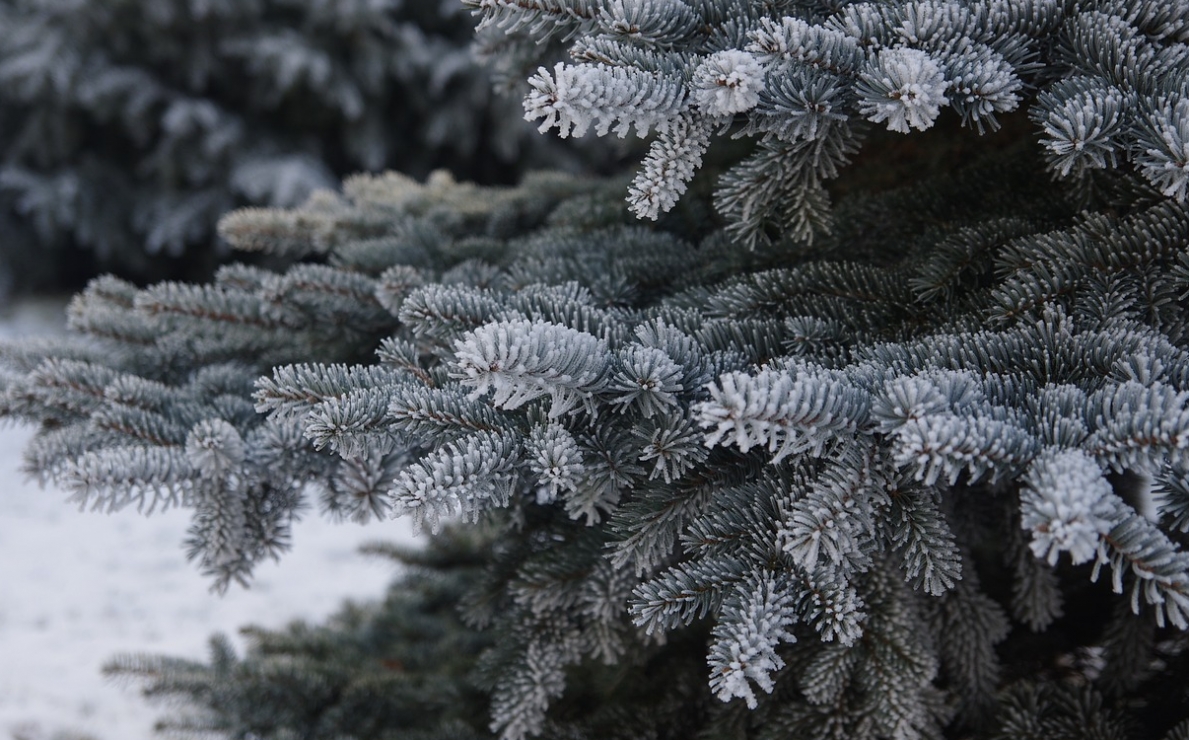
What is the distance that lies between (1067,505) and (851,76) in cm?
47

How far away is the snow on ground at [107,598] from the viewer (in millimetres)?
2238

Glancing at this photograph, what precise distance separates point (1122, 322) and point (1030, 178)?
1.32 ft

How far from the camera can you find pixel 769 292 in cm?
106

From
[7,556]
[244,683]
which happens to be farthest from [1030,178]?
[7,556]

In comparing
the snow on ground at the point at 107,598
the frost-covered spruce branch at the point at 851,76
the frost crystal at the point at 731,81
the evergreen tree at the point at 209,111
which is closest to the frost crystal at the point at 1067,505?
the frost-covered spruce branch at the point at 851,76

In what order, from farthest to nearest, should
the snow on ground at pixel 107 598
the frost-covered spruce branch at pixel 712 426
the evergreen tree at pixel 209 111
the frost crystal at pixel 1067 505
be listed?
the evergreen tree at pixel 209 111 < the snow on ground at pixel 107 598 < the frost-covered spruce branch at pixel 712 426 < the frost crystal at pixel 1067 505

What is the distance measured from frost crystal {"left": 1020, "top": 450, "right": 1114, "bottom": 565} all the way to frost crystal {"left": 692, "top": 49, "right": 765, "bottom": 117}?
0.40m

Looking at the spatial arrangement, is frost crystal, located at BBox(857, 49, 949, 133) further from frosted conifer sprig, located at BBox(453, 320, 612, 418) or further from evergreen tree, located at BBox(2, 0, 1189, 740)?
frosted conifer sprig, located at BBox(453, 320, 612, 418)

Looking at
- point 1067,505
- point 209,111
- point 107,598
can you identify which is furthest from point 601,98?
point 209,111

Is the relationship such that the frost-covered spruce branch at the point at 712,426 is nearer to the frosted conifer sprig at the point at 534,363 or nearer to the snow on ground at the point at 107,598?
the frosted conifer sprig at the point at 534,363

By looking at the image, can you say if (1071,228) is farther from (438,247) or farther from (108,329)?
(108,329)

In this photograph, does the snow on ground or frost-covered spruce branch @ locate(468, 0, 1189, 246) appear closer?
frost-covered spruce branch @ locate(468, 0, 1189, 246)

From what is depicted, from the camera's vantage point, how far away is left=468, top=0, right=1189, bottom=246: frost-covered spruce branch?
30.1 inches

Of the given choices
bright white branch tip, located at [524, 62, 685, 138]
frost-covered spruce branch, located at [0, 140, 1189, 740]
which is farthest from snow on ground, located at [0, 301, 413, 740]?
bright white branch tip, located at [524, 62, 685, 138]
